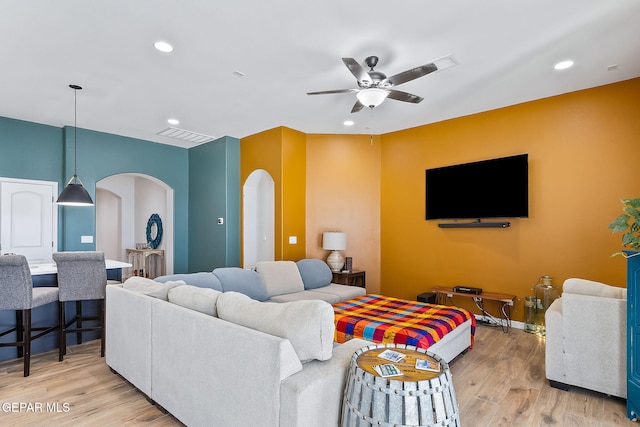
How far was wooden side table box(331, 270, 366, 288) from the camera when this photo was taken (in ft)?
17.0

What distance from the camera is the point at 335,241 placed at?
5391mm

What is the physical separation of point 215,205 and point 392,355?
5.07m

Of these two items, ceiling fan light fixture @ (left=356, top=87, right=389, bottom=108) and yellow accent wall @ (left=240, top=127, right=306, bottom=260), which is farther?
yellow accent wall @ (left=240, top=127, right=306, bottom=260)

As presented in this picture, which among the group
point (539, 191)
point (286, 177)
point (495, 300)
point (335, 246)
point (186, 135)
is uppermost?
point (186, 135)

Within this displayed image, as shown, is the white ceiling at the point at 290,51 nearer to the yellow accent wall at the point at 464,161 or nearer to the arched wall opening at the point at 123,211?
the yellow accent wall at the point at 464,161

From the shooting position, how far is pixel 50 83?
3.80 metres

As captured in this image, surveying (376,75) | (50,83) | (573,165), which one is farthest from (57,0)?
(573,165)

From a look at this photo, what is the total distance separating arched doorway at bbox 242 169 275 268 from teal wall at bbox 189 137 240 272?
0.14 m

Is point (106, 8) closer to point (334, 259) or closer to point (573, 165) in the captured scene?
point (334, 259)

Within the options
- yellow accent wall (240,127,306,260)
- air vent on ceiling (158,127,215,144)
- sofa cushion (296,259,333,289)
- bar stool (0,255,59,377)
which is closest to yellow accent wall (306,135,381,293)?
yellow accent wall (240,127,306,260)

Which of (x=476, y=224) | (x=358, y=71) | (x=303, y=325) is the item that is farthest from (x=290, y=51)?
(x=476, y=224)

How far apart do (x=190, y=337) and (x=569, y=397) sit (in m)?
2.80

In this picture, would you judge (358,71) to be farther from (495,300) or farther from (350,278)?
(495,300)

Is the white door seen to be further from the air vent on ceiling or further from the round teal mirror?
the round teal mirror
